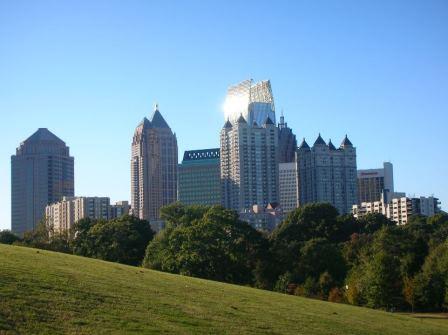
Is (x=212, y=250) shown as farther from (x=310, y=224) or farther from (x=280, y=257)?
(x=310, y=224)

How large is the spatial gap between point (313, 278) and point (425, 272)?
12542mm

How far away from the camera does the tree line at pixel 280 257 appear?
2291 inches

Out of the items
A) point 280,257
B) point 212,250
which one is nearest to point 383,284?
point 212,250

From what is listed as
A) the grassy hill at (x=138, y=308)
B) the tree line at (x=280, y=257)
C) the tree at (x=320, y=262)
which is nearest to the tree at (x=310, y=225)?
the tree line at (x=280, y=257)

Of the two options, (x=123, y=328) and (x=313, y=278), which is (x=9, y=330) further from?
(x=313, y=278)

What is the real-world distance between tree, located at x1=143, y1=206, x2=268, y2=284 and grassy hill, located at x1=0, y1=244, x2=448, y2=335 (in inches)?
1092

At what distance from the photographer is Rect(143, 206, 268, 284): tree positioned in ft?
213

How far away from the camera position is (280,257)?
7625 cm

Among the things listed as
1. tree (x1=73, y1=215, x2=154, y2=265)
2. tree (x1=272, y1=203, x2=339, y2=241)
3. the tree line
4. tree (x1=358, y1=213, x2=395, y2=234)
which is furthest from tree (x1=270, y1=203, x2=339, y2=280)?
tree (x1=73, y1=215, x2=154, y2=265)

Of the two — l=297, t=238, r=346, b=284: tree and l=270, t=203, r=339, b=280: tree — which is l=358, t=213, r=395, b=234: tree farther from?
l=297, t=238, r=346, b=284: tree

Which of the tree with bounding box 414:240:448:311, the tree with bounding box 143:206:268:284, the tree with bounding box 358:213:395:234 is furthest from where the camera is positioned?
the tree with bounding box 358:213:395:234

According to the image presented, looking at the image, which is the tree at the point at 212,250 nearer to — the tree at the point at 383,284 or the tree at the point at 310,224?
the tree at the point at 383,284

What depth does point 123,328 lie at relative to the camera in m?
21.0

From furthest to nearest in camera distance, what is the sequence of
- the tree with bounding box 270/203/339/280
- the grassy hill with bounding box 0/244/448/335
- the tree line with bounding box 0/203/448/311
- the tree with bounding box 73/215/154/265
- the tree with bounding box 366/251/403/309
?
the tree with bounding box 270/203/339/280 < the tree with bounding box 73/215/154/265 < the tree line with bounding box 0/203/448/311 < the tree with bounding box 366/251/403/309 < the grassy hill with bounding box 0/244/448/335
